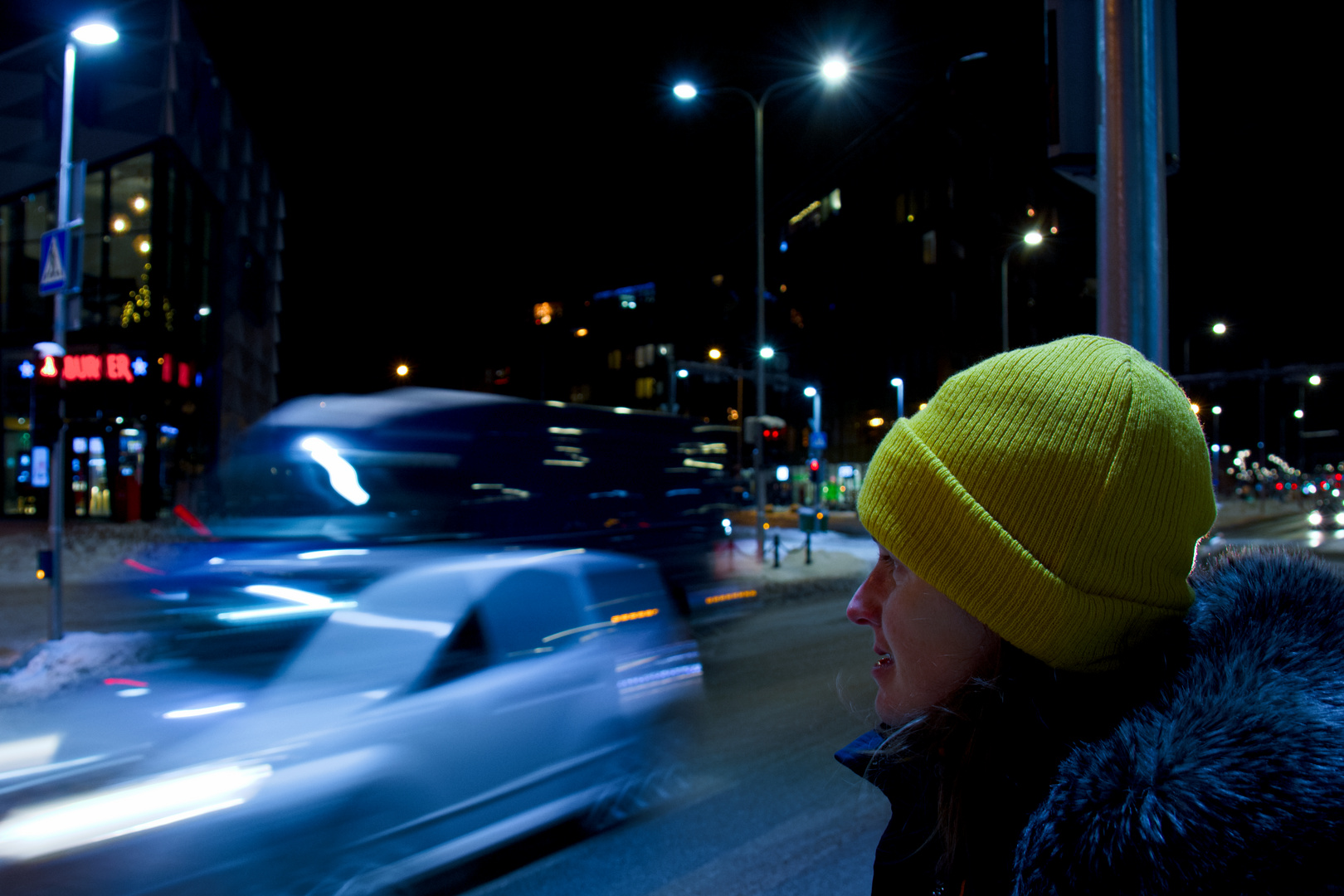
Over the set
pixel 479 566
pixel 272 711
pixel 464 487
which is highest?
pixel 464 487

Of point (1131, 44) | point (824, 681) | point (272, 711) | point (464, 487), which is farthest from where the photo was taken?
point (824, 681)

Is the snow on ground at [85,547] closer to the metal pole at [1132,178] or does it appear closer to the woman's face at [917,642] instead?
the metal pole at [1132,178]

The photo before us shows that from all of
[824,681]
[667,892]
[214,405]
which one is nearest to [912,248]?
[214,405]

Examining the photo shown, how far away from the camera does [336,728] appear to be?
3.31 meters

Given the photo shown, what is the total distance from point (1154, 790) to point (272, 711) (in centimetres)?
356

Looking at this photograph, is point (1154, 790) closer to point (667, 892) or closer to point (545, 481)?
point (667, 892)

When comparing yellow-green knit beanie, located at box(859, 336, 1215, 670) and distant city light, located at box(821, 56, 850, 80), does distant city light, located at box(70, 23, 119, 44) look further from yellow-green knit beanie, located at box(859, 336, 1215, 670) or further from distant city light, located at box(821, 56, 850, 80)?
yellow-green knit beanie, located at box(859, 336, 1215, 670)

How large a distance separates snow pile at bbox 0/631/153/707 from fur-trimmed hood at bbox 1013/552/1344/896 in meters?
7.07

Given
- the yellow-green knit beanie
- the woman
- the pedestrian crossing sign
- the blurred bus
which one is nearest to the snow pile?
the blurred bus

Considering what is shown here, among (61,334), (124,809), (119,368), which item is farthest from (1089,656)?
(119,368)

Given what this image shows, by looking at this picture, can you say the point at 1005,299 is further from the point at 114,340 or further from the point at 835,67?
the point at 114,340

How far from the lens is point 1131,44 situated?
113 inches

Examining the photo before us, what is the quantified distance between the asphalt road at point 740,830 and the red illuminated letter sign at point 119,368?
87.1ft

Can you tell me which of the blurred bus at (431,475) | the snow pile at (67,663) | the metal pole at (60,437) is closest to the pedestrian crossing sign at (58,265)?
the metal pole at (60,437)
